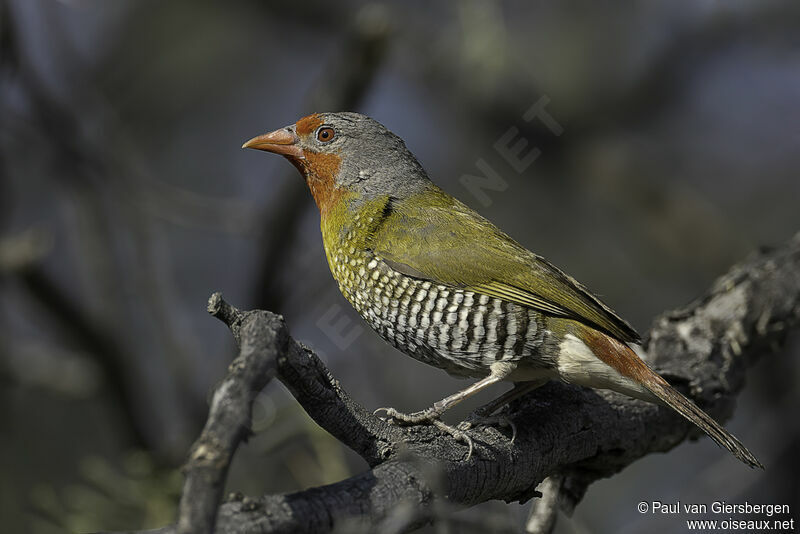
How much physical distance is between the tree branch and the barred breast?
294mm

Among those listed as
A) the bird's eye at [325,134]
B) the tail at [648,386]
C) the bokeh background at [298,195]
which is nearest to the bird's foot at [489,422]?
the tail at [648,386]

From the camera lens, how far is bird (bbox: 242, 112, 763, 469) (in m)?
3.27

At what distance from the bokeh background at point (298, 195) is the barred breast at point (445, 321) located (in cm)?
83

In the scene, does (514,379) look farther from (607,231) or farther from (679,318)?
(607,231)

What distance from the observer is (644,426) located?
3607mm

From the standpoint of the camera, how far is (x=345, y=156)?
394 cm

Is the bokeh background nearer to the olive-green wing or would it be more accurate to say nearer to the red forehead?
the red forehead

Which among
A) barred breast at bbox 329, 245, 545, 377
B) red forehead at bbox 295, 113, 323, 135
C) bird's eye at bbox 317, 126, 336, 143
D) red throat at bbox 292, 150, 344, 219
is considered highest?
red forehead at bbox 295, 113, 323, 135

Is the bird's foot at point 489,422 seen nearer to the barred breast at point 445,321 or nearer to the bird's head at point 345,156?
the barred breast at point 445,321

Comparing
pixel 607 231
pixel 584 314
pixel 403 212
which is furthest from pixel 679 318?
pixel 607 231

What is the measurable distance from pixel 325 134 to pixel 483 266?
1128mm

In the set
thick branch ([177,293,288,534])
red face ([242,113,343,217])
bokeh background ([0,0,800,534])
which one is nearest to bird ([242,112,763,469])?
red face ([242,113,343,217])

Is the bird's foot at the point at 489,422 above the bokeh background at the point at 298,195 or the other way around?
the other way around

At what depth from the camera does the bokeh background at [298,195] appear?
196 inches
